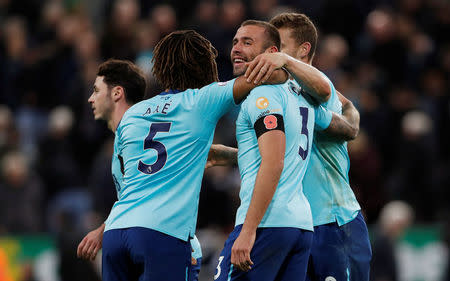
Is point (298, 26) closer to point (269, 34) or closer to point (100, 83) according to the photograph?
point (269, 34)

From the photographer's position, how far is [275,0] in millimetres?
14117

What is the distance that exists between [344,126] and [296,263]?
124 centimetres

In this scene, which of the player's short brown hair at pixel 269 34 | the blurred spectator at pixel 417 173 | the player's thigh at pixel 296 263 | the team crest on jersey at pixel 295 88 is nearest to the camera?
the player's thigh at pixel 296 263

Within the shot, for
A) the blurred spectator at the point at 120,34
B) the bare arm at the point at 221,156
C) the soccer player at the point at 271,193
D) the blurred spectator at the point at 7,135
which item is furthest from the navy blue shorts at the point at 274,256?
the blurred spectator at the point at 120,34

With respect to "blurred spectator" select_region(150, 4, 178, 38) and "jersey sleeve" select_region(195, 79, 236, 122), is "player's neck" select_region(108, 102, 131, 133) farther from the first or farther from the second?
"blurred spectator" select_region(150, 4, 178, 38)

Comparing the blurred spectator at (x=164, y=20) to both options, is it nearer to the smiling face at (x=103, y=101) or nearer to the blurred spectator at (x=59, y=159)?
the blurred spectator at (x=59, y=159)

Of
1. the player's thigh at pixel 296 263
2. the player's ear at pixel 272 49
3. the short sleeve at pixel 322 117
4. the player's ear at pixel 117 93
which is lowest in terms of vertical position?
the player's thigh at pixel 296 263

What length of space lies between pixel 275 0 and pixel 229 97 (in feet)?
29.8

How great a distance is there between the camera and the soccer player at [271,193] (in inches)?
195

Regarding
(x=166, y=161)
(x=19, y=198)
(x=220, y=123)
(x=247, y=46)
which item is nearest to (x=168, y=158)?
(x=166, y=161)

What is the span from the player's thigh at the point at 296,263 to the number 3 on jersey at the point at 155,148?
1.02 m

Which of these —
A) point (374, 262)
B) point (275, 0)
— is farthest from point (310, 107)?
point (275, 0)

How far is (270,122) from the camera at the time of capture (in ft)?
16.6

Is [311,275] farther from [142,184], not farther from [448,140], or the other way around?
[448,140]
